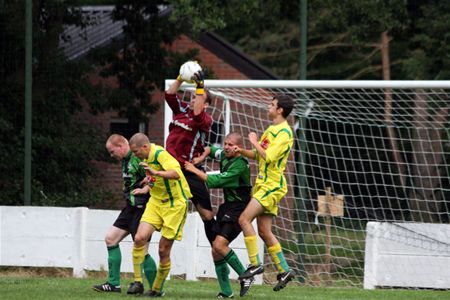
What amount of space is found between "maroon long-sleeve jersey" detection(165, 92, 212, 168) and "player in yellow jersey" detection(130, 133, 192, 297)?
67cm

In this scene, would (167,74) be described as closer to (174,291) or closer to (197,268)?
(197,268)

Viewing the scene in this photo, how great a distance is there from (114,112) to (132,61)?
1.02m

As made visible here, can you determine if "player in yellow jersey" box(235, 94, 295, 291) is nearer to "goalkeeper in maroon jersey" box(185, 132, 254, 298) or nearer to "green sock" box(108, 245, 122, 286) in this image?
"goalkeeper in maroon jersey" box(185, 132, 254, 298)

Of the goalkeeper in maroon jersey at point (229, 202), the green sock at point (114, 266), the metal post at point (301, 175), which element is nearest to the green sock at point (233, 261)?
the goalkeeper in maroon jersey at point (229, 202)

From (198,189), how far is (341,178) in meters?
7.26

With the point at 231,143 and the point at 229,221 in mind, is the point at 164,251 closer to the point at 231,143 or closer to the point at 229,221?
the point at 229,221

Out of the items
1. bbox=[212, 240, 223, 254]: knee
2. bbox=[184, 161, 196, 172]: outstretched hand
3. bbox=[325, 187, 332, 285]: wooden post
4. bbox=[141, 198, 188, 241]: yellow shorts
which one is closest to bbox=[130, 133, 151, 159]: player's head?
bbox=[141, 198, 188, 241]: yellow shorts

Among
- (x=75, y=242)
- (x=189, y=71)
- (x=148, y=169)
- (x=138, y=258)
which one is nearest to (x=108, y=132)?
(x=75, y=242)

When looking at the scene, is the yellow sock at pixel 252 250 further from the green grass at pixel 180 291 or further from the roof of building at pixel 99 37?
the roof of building at pixel 99 37

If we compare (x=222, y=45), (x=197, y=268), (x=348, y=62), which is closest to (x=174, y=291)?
(x=197, y=268)

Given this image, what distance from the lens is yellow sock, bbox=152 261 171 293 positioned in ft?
34.7

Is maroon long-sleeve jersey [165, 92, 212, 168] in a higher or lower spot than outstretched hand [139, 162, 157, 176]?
higher

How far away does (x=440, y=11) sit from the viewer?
20.2m

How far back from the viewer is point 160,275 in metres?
10.7
